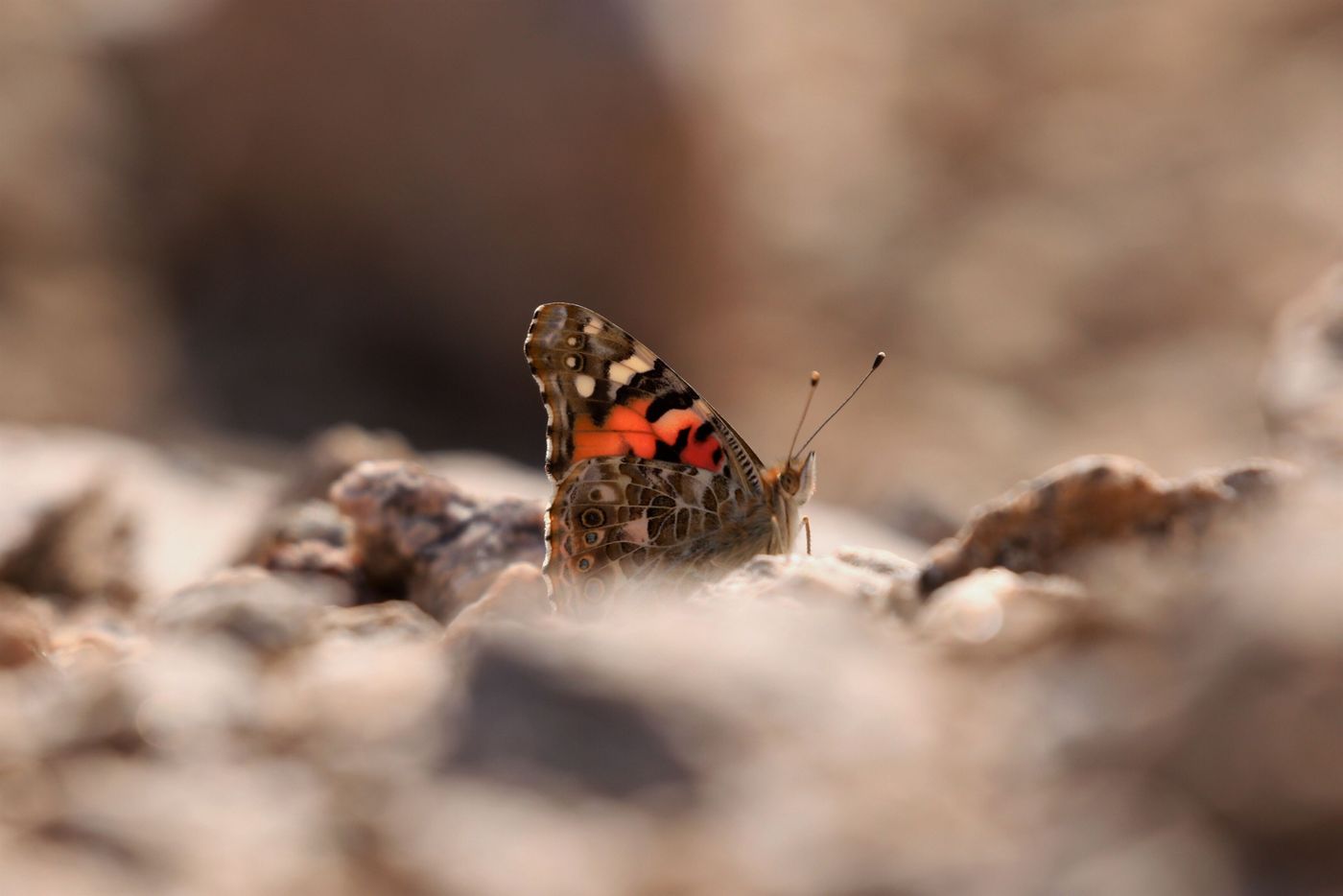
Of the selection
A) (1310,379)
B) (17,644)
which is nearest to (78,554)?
(17,644)

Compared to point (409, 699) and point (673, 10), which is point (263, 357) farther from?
point (409, 699)

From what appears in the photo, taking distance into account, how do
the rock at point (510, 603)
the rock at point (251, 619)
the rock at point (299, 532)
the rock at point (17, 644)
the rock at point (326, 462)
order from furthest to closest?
1. the rock at point (326, 462)
2. the rock at point (299, 532)
3. the rock at point (510, 603)
4. the rock at point (17, 644)
5. the rock at point (251, 619)

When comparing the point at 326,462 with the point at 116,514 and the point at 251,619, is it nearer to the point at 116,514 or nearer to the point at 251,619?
the point at 116,514

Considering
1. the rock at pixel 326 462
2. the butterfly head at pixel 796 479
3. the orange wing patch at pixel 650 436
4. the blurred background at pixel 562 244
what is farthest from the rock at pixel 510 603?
the blurred background at pixel 562 244

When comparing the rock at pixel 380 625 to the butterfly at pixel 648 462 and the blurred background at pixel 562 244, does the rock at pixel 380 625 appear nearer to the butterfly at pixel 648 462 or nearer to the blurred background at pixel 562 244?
the butterfly at pixel 648 462

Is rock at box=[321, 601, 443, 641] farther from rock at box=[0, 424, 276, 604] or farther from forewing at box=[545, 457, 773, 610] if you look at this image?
rock at box=[0, 424, 276, 604]

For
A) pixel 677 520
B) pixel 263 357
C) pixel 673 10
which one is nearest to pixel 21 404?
pixel 263 357

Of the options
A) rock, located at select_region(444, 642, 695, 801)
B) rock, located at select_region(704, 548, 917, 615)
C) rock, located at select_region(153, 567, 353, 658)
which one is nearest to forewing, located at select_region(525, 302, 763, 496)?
rock, located at select_region(704, 548, 917, 615)
